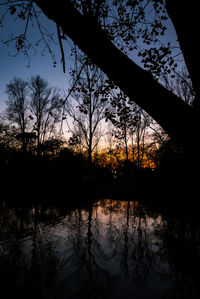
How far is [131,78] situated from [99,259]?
12.3ft

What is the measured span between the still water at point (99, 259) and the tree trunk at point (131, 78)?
280cm

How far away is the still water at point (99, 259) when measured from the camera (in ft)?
8.59

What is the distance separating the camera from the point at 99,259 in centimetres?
352

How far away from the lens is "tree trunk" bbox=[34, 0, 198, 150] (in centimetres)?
127

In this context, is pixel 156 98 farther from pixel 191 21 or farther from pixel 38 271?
pixel 38 271

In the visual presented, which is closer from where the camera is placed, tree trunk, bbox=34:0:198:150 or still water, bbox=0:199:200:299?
tree trunk, bbox=34:0:198:150

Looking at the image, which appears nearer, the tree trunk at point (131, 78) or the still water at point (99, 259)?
the tree trunk at point (131, 78)

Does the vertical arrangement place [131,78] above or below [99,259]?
above

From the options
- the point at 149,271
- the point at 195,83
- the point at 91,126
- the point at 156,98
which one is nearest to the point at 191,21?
the point at 195,83

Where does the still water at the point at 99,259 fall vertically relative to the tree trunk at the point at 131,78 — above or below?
below

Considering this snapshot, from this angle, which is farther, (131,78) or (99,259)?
(99,259)

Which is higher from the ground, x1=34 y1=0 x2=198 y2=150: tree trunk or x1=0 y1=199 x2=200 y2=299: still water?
x1=34 y1=0 x2=198 y2=150: tree trunk

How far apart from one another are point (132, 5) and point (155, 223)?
6.80m

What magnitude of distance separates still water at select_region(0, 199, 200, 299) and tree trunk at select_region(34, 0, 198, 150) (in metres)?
2.80
